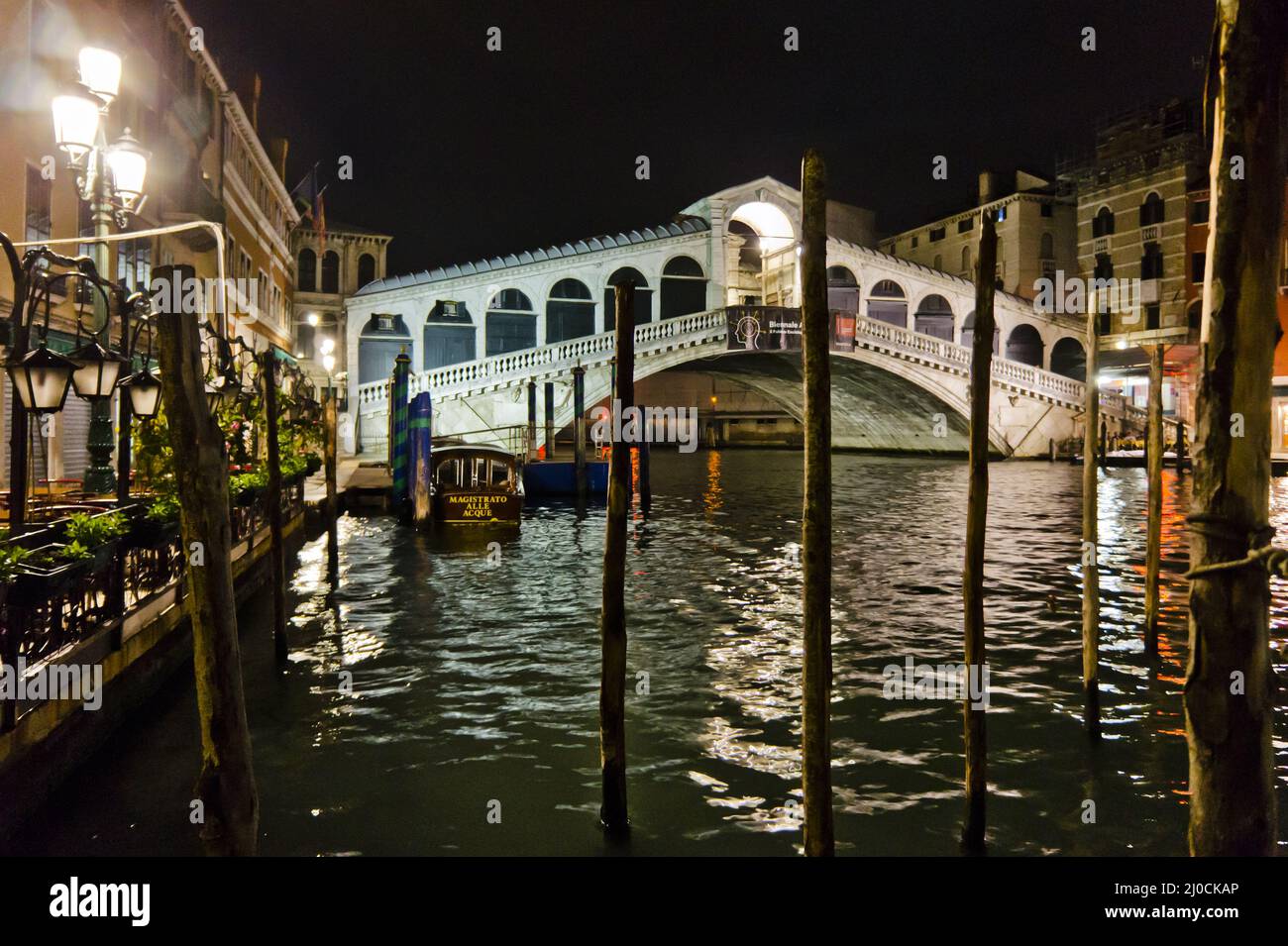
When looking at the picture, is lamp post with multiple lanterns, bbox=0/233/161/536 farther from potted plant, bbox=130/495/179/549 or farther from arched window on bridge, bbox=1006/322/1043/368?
arched window on bridge, bbox=1006/322/1043/368

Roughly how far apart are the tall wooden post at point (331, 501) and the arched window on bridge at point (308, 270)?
2112 centimetres

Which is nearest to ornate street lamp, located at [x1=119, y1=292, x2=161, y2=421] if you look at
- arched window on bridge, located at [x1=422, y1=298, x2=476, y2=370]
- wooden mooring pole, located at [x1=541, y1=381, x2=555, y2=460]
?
wooden mooring pole, located at [x1=541, y1=381, x2=555, y2=460]

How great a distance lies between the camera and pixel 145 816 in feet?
15.2

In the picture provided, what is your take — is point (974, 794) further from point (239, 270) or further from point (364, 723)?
point (239, 270)

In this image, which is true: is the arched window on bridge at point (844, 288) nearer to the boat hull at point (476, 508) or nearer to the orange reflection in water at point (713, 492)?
the orange reflection in water at point (713, 492)

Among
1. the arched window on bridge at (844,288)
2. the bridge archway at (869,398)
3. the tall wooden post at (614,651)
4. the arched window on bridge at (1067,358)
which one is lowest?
the tall wooden post at (614,651)

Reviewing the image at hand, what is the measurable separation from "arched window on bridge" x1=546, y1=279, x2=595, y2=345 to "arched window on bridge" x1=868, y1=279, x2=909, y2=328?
37.4 feet

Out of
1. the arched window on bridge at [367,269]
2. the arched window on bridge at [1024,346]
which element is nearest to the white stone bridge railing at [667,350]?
the arched window on bridge at [1024,346]

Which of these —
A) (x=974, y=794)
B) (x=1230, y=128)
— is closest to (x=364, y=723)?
(x=974, y=794)

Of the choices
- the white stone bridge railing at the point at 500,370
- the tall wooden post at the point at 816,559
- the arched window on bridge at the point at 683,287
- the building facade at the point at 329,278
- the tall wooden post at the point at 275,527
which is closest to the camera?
the tall wooden post at the point at 816,559

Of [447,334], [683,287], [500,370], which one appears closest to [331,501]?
[500,370]

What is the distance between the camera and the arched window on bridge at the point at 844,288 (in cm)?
3644

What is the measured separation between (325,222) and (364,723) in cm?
3009

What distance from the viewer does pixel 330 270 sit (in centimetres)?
3297
